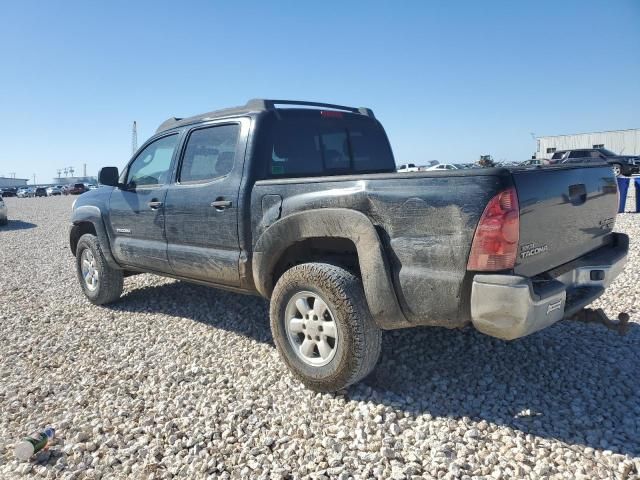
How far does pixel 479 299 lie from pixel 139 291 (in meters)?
4.69

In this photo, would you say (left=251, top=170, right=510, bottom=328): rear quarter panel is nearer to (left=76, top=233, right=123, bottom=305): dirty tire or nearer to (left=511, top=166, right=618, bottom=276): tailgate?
(left=511, top=166, right=618, bottom=276): tailgate

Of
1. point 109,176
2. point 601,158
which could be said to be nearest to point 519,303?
point 109,176

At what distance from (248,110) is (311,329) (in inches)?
71.0

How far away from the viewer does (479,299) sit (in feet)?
7.70

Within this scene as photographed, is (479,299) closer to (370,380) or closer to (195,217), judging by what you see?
(370,380)

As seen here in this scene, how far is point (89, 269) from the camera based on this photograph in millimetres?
5492

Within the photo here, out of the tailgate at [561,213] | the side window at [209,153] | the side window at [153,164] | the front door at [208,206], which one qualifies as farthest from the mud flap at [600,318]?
the side window at [153,164]

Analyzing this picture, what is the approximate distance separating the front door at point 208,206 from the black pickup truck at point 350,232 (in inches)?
0.6

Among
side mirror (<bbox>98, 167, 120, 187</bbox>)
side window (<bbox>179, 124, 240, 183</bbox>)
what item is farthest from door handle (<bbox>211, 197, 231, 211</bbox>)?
side mirror (<bbox>98, 167, 120, 187</bbox>)

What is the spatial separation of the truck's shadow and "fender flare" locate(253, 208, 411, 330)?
598 mm

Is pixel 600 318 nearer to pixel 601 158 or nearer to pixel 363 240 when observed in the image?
pixel 363 240

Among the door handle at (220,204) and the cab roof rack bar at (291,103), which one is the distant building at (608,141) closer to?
the cab roof rack bar at (291,103)

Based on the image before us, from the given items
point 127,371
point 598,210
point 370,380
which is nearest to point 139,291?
point 127,371

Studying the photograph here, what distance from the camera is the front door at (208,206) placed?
3.58 metres
